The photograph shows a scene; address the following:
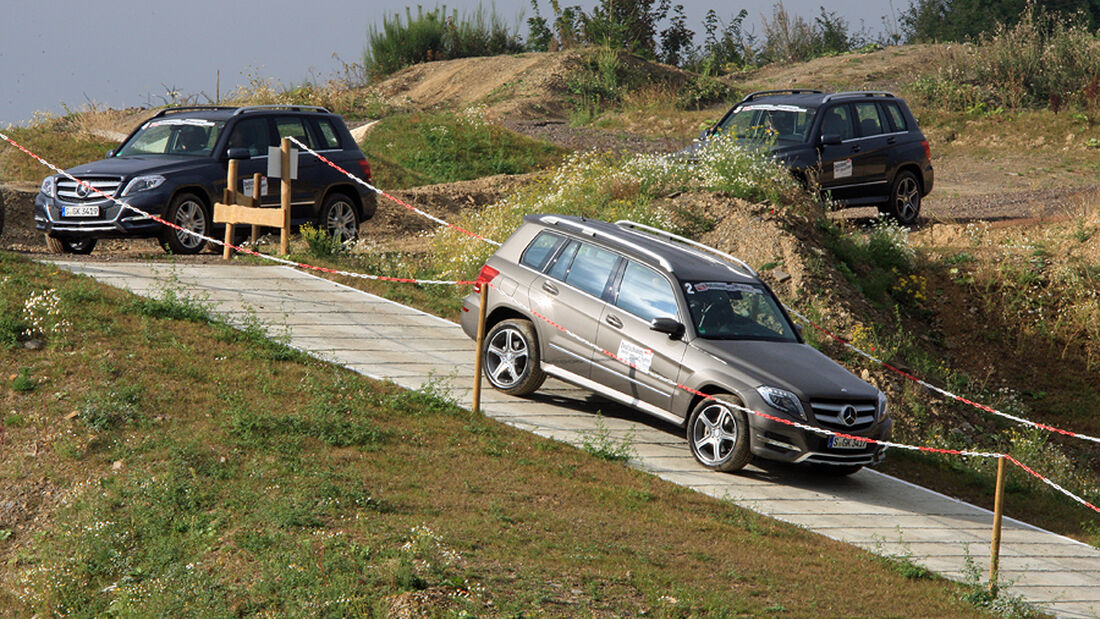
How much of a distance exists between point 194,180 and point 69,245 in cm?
212

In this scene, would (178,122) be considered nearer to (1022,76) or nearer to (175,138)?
(175,138)

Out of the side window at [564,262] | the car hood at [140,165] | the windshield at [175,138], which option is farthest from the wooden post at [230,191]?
the side window at [564,262]

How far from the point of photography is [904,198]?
66.0ft

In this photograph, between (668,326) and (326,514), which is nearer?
(326,514)

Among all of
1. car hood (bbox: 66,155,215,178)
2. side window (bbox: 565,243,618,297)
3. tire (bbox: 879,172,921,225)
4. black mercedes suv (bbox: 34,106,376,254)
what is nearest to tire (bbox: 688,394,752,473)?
side window (bbox: 565,243,618,297)

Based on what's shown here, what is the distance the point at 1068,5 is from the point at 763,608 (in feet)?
152

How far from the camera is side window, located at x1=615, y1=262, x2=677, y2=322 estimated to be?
11.2m

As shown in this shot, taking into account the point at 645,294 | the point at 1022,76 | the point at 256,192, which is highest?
the point at 1022,76

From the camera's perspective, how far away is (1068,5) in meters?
47.8

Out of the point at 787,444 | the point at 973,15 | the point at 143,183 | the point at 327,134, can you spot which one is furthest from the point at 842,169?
the point at 973,15

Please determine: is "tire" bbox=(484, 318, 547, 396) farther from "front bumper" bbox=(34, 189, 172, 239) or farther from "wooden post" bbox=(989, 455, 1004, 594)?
"front bumper" bbox=(34, 189, 172, 239)

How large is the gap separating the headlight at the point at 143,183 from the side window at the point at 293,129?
2282mm

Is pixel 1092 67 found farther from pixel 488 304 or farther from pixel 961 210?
pixel 488 304

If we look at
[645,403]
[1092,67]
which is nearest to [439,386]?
[645,403]
